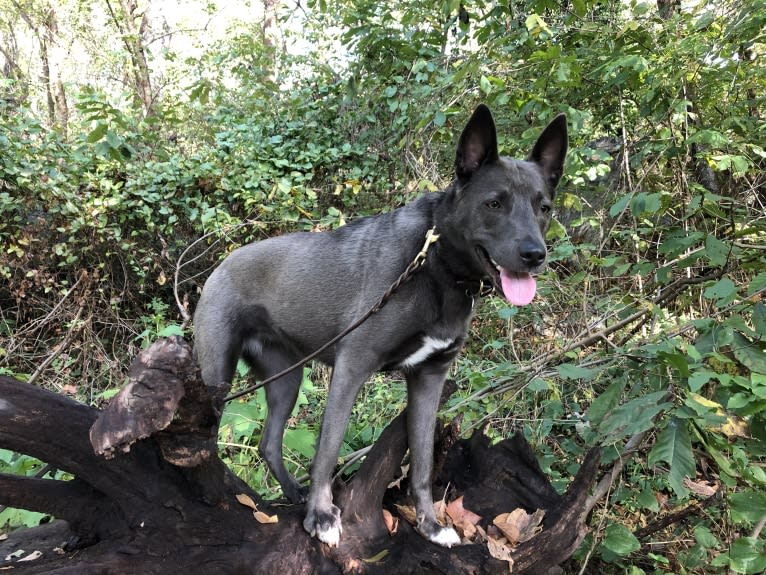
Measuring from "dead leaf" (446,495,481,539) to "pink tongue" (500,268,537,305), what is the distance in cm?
117

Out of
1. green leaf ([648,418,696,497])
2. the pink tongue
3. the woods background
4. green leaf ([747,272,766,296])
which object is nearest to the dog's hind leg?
the woods background

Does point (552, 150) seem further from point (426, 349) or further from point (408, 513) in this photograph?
point (408, 513)

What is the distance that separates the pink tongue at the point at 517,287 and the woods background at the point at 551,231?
18.3 inches

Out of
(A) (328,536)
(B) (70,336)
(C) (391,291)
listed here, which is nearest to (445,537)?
(A) (328,536)

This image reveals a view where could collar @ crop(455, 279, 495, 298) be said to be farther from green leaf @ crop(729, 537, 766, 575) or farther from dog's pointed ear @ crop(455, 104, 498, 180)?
green leaf @ crop(729, 537, 766, 575)

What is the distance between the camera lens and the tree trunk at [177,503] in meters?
1.79

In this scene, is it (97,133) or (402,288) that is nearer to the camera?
(402,288)

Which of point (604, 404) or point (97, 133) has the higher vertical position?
point (97, 133)

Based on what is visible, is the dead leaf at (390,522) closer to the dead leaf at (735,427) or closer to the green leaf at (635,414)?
the green leaf at (635,414)

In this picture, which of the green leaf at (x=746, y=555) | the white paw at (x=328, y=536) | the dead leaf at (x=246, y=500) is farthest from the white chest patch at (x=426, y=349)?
the green leaf at (x=746, y=555)

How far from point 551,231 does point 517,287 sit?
1129mm

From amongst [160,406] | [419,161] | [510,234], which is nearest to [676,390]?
[510,234]

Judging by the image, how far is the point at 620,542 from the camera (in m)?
2.54

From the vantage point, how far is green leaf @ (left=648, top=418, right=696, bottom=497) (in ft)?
6.61
